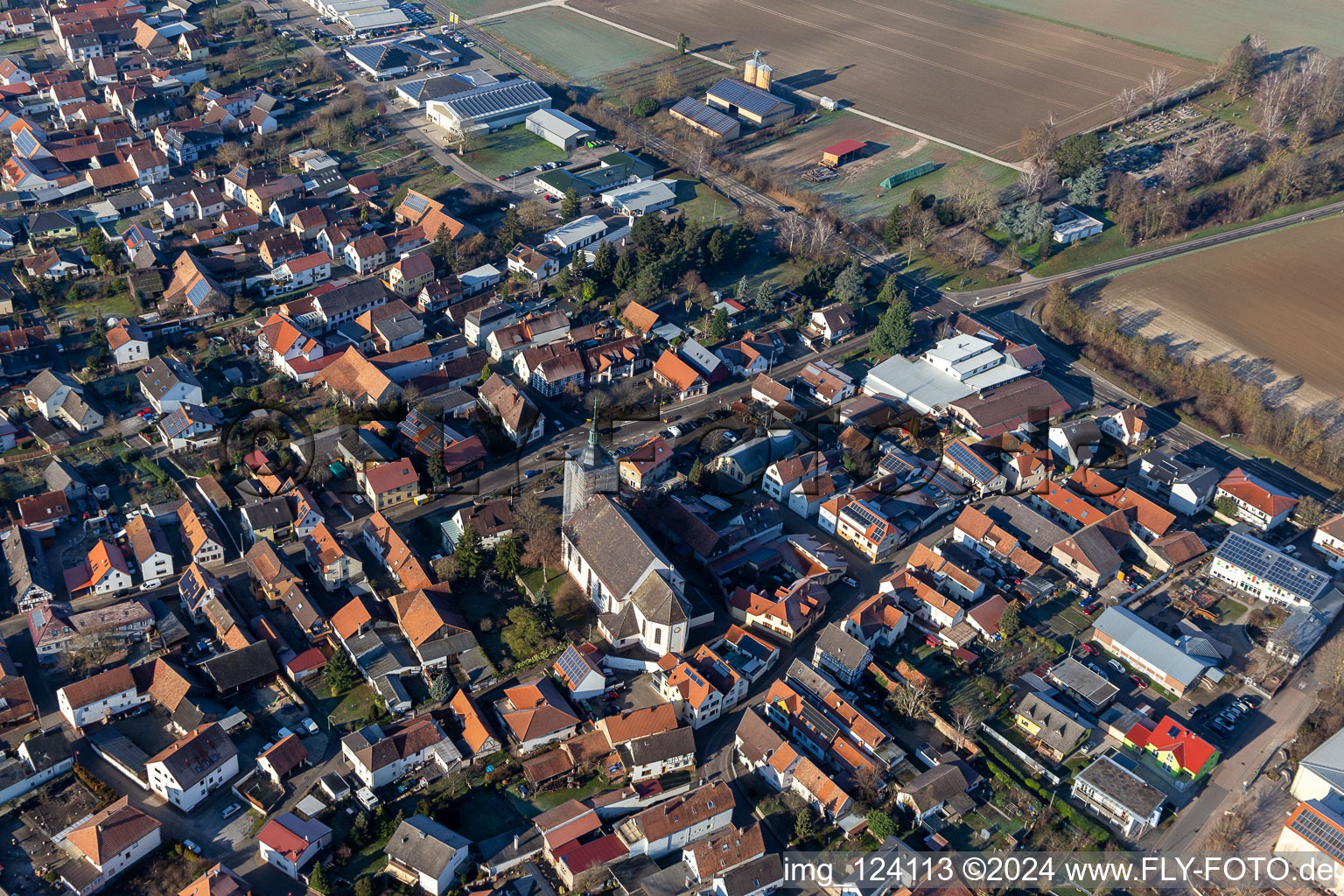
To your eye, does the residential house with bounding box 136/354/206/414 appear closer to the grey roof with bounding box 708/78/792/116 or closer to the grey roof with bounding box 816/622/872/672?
the grey roof with bounding box 816/622/872/672

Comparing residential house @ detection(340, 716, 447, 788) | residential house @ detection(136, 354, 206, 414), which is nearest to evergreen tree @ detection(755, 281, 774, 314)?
residential house @ detection(136, 354, 206, 414)

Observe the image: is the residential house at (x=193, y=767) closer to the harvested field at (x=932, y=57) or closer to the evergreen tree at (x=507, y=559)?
the evergreen tree at (x=507, y=559)

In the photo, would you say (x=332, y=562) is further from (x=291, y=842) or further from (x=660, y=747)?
(x=660, y=747)

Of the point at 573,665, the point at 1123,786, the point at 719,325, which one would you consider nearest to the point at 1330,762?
the point at 1123,786

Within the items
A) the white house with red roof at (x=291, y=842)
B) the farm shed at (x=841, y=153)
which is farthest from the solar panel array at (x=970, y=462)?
the farm shed at (x=841, y=153)

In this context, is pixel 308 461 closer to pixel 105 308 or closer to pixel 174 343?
pixel 174 343

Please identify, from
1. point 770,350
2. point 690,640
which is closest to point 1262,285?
point 770,350
